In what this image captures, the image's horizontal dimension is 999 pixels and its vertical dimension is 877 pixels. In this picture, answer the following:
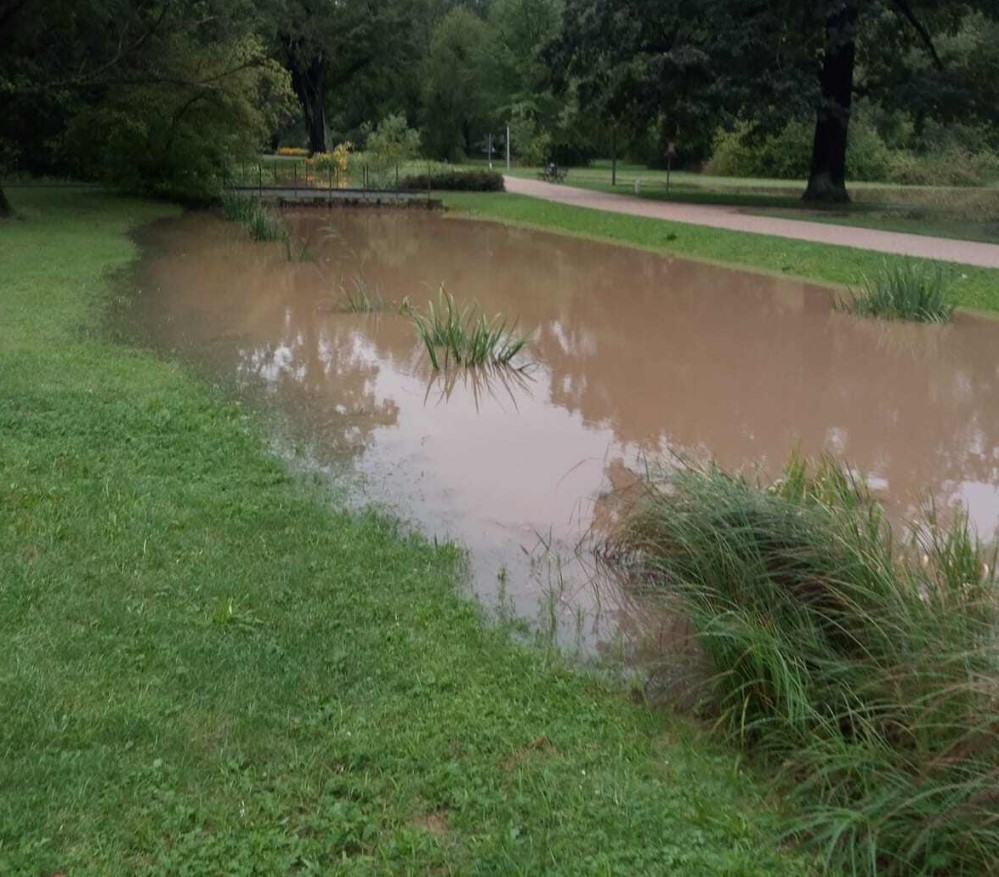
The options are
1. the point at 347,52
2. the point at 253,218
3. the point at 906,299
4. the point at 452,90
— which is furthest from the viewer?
the point at 452,90

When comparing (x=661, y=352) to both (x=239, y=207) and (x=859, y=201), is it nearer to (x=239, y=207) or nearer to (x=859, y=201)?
(x=239, y=207)

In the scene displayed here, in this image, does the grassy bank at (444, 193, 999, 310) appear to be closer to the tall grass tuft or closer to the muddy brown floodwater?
the muddy brown floodwater

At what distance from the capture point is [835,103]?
28141 millimetres

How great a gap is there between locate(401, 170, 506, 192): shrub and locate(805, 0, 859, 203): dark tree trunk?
10.3 metres

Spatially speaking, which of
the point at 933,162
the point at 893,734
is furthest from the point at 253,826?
the point at 933,162

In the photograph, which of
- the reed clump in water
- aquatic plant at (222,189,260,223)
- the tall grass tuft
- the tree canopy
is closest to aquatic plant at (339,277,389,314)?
the reed clump in water

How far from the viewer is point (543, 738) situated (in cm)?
430

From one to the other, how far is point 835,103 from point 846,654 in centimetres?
2627

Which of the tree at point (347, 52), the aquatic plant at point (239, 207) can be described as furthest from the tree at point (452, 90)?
the aquatic plant at point (239, 207)

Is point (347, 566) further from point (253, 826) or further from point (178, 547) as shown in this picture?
point (253, 826)

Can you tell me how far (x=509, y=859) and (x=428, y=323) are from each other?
1053 centimetres

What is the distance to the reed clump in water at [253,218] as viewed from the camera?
73.1 ft

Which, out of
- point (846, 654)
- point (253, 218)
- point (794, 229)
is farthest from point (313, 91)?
point (846, 654)

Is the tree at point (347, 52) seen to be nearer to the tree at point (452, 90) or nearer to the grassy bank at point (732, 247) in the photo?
the tree at point (452, 90)
